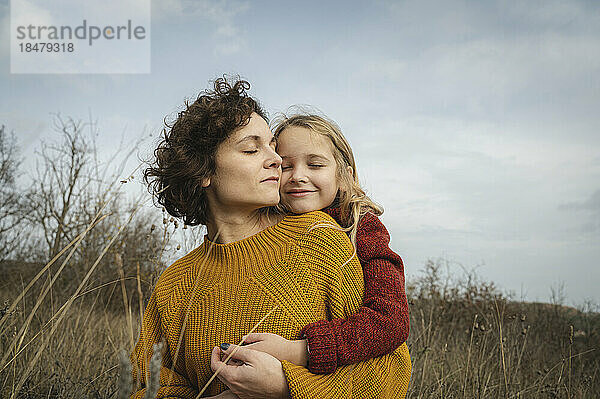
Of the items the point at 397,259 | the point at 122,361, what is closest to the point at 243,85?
the point at 397,259

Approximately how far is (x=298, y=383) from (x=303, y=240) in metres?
0.55

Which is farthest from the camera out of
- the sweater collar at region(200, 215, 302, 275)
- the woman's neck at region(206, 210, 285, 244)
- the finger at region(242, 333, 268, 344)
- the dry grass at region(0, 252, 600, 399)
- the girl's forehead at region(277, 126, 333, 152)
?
the dry grass at region(0, 252, 600, 399)

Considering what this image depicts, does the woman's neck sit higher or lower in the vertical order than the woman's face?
lower

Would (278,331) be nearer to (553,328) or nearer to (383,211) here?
(383,211)

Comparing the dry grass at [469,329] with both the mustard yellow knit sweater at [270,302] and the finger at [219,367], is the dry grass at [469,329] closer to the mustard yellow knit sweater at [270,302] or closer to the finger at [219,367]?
the mustard yellow knit sweater at [270,302]

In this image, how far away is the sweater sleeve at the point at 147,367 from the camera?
205cm

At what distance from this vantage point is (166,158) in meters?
2.29

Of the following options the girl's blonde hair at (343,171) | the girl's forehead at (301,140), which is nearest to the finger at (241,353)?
the girl's blonde hair at (343,171)

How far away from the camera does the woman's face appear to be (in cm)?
205

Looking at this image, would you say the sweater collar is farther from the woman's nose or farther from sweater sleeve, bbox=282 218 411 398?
the woman's nose

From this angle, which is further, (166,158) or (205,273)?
(166,158)

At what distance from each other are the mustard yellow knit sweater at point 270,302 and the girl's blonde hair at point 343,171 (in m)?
0.13

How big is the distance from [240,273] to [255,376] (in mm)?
465

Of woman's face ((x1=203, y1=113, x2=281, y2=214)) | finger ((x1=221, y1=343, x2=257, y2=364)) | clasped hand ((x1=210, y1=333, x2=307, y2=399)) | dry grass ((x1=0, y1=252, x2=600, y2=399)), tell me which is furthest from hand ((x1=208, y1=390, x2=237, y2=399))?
dry grass ((x1=0, y1=252, x2=600, y2=399))
